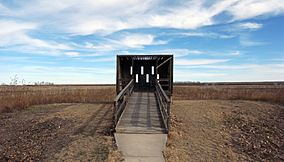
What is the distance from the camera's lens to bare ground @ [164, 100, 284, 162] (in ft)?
33.7

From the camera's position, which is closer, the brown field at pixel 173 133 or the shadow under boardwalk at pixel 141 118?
the brown field at pixel 173 133

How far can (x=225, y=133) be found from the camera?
41.7 feet

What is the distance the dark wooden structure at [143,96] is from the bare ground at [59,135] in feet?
3.02

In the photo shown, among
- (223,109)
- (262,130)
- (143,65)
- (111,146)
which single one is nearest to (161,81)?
(143,65)

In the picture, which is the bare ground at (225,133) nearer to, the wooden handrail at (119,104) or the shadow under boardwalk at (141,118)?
the shadow under boardwalk at (141,118)

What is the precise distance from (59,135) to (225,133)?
276 inches

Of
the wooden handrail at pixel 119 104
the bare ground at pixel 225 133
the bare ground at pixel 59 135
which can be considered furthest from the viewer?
the wooden handrail at pixel 119 104

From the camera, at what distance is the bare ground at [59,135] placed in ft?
31.6

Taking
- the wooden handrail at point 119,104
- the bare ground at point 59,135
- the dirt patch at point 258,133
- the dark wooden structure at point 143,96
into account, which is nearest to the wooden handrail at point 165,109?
the dark wooden structure at point 143,96

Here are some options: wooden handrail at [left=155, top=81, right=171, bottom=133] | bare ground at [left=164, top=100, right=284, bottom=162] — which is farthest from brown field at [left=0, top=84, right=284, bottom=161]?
wooden handrail at [left=155, top=81, right=171, bottom=133]

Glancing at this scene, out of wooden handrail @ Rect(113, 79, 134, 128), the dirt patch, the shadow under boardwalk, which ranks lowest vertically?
the dirt patch

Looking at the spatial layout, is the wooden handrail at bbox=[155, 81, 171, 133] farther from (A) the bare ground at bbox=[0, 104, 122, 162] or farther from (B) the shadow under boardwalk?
(A) the bare ground at bbox=[0, 104, 122, 162]

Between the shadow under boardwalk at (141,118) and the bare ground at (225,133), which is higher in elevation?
the shadow under boardwalk at (141,118)

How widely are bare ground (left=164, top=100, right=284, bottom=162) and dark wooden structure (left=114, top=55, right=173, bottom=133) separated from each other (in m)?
0.84
